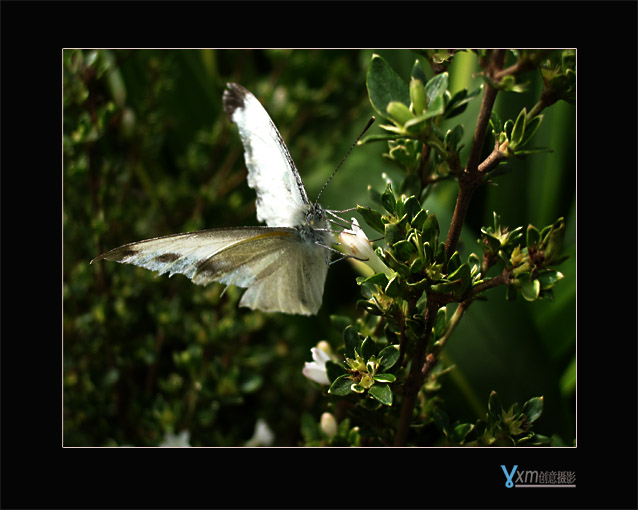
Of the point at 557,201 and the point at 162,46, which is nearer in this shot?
the point at 162,46

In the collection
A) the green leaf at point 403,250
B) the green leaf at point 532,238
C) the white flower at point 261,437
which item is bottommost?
the white flower at point 261,437

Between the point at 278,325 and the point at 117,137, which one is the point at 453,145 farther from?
the point at 117,137

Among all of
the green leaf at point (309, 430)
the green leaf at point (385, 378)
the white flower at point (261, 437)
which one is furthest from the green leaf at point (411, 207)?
the white flower at point (261, 437)

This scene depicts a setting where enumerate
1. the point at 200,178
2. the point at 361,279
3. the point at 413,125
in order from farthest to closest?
the point at 200,178, the point at 361,279, the point at 413,125

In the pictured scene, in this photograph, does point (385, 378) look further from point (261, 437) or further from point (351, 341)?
point (261, 437)

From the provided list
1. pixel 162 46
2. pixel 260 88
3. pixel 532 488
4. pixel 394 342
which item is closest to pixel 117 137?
pixel 260 88

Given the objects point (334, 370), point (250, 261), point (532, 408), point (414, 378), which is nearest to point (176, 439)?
point (250, 261)

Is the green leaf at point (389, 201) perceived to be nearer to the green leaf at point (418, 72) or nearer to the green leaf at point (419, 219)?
the green leaf at point (419, 219)
